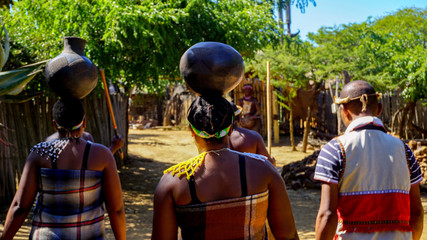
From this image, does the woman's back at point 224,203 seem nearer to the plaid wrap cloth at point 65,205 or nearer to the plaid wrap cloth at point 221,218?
the plaid wrap cloth at point 221,218

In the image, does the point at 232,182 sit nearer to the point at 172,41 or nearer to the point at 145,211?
the point at 172,41

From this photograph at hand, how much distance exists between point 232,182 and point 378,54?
12.2m

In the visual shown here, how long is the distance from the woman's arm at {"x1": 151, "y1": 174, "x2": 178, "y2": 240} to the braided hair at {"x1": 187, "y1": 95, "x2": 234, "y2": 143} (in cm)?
27

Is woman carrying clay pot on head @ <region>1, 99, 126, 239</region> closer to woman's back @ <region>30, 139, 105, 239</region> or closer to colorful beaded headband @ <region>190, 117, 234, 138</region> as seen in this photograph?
woman's back @ <region>30, 139, 105, 239</region>

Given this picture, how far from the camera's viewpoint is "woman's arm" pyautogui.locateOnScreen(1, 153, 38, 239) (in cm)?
237

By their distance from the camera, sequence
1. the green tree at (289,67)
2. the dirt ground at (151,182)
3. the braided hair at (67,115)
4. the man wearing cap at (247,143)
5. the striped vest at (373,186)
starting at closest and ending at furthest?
the striped vest at (373,186)
the braided hair at (67,115)
the man wearing cap at (247,143)
the dirt ground at (151,182)
the green tree at (289,67)

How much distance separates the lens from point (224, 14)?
7031mm

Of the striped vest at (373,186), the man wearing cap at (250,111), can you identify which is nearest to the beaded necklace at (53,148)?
the striped vest at (373,186)

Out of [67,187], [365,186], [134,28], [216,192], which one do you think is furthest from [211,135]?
[134,28]

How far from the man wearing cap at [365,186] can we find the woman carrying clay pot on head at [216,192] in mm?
590

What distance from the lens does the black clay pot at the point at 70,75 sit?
2506mm

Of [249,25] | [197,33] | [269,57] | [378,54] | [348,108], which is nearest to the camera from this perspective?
[348,108]

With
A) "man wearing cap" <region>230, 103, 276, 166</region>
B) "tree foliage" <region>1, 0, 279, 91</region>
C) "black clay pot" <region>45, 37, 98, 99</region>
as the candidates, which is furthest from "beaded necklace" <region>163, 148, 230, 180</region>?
"tree foliage" <region>1, 0, 279, 91</region>

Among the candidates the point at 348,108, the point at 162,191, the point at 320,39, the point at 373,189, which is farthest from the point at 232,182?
the point at 320,39
